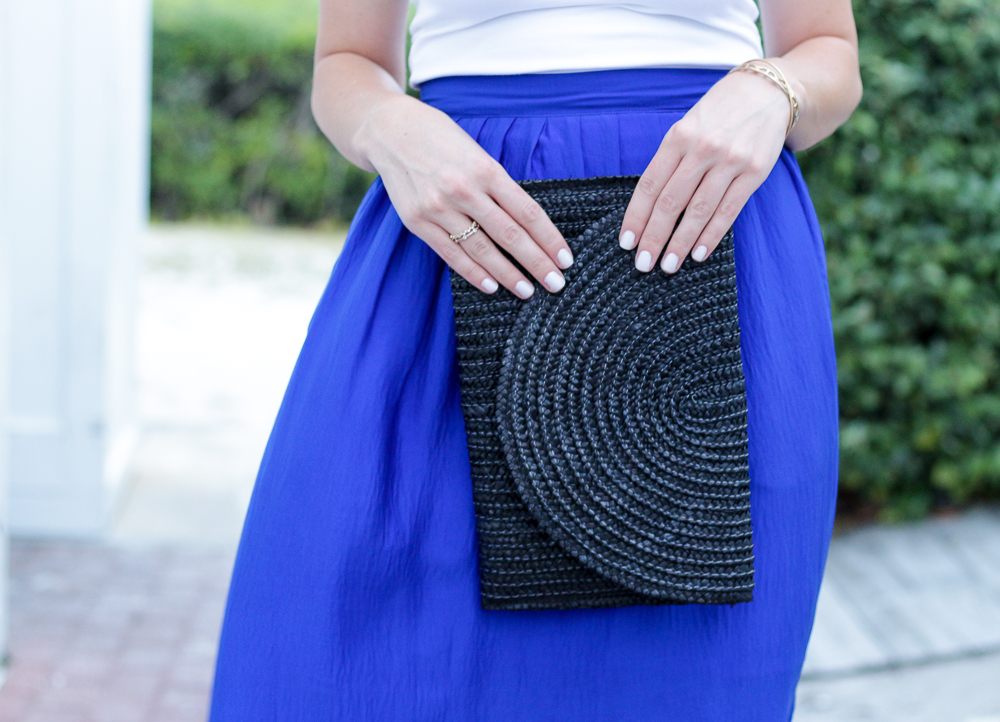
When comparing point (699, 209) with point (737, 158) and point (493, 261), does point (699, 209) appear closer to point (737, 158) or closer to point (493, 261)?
point (737, 158)

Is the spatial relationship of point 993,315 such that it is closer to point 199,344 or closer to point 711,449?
point 711,449

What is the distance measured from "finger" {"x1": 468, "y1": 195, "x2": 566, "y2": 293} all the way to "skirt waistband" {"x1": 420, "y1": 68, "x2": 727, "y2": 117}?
0.16 m

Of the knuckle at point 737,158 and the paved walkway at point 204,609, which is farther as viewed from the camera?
the paved walkway at point 204,609

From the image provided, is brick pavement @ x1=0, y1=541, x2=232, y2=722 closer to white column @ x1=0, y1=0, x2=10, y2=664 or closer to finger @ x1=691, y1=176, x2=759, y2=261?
white column @ x1=0, y1=0, x2=10, y2=664

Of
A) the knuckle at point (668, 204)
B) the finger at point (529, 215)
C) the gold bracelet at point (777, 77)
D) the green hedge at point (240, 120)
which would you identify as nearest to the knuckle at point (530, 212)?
the finger at point (529, 215)

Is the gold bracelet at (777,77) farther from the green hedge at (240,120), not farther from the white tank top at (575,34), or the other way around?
the green hedge at (240,120)

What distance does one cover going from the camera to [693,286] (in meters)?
0.92

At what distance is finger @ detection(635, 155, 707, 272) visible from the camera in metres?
0.88

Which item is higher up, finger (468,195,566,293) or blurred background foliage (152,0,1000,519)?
finger (468,195,566,293)

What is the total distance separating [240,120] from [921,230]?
8.09 metres

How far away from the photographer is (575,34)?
0.98 m

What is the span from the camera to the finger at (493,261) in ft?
2.91

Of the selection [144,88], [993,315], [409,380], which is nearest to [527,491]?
[409,380]

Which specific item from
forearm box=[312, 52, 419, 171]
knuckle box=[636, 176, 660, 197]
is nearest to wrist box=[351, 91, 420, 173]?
forearm box=[312, 52, 419, 171]
